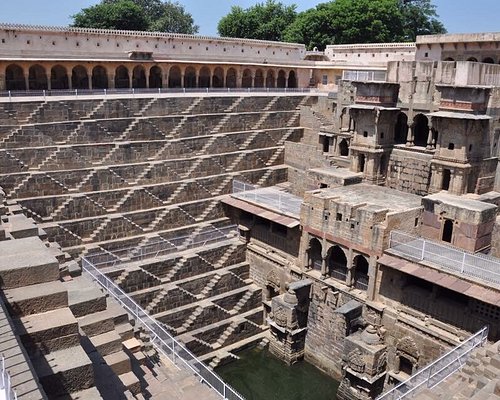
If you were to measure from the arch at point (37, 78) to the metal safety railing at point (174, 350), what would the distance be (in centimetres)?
1747

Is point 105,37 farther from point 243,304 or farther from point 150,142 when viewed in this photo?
point 243,304

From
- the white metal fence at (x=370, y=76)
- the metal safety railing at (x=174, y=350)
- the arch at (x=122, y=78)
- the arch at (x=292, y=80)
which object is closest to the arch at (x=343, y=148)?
the white metal fence at (x=370, y=76)

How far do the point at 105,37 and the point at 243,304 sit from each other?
20067 millimetres

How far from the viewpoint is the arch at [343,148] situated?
27.8m

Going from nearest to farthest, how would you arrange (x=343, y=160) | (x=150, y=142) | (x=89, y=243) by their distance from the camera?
1. (x=89, y=243)
2. (x=150, y=142)
3. (x=343, y=160)

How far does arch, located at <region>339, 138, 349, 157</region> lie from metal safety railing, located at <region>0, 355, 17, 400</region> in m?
24.0

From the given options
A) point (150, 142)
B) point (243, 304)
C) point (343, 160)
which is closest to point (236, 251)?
point (243, 304)

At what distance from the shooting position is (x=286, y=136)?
29.4 meters

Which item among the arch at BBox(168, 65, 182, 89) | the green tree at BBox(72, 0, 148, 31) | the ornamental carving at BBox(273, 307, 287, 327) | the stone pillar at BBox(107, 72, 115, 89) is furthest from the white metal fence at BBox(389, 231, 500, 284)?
the green tree at BBox(72, 0, 148, 31)

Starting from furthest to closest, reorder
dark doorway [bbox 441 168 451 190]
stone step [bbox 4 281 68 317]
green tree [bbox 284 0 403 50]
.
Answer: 1. green tree [bbox 284 0 403 50]
2. dark doorway [bbox 441 168 451 190]
3. stone step [bbox 4 281 68 317]

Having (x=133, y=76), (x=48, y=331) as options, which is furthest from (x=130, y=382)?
(x=133, y=76)

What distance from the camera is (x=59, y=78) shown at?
30422 mm

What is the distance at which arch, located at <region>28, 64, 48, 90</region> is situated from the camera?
2917 cm

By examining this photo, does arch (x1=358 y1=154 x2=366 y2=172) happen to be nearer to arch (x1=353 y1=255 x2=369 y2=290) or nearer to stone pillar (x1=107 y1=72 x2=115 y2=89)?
arch (x1=353 y1=255 x2=369 y2=290)
